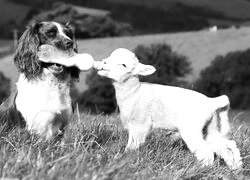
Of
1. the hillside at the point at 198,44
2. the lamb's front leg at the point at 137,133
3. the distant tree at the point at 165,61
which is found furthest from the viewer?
the hillside at the point at 198,44

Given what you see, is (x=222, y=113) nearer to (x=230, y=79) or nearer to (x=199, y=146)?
(x=199, y=146)

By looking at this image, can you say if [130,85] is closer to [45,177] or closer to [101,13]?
[45,177]

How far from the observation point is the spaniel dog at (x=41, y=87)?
13.2 ft

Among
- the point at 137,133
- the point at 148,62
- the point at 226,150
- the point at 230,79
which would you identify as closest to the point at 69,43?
the point at 137,133

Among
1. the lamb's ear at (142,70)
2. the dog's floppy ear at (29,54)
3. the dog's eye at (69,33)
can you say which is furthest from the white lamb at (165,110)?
the dog's eye at (69,33)

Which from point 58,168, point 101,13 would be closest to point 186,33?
point 101,13

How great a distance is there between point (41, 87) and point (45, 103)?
Result: 14cm

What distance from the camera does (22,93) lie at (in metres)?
4.11

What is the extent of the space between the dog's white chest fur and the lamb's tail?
1232 millimetres

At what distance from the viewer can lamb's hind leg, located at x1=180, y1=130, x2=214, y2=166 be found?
3.70m

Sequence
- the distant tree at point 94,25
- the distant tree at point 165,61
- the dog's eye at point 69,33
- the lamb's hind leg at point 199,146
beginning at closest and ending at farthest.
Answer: the lamb's hind leg at point 199,146, the dog's eye at point 69,33, the distant tree at point 165,61, the distant tree at point 94,25

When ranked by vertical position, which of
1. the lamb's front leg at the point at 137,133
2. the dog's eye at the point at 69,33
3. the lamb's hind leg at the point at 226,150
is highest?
the dog's eye at the point at 69,33

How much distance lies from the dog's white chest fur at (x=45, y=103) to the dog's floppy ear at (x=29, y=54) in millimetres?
76

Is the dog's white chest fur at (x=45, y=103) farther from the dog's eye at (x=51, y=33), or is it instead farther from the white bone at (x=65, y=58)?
the dog's eye at (x=51, y=33)
